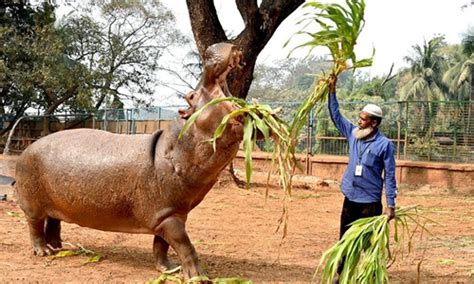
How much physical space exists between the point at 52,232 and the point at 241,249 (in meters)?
2.20

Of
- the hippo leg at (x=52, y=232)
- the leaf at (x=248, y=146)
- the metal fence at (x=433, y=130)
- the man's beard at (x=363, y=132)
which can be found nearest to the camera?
the leaf at (x=248, y=146)

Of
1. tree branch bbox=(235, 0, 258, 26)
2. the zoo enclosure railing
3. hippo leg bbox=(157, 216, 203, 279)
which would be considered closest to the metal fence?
the zoo enclosure railing

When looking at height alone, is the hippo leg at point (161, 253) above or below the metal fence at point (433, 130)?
below

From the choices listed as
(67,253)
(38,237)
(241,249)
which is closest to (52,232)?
(38,237)

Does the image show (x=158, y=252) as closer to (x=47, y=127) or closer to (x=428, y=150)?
(x=428, y=150)

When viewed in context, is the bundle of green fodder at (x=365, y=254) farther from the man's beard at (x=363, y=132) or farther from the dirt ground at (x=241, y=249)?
the dirt ground at (x=241, y=249)

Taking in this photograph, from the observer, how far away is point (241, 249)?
24.3ft

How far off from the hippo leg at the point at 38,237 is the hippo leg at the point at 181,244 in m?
1.63

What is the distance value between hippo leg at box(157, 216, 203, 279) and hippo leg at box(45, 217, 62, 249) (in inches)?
69.2

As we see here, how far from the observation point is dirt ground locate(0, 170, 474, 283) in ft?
19.0

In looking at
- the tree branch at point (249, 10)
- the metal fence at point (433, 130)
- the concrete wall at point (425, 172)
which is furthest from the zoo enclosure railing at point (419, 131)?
the tree branch at point (249, 10)

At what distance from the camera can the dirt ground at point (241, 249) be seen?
5.80 metres

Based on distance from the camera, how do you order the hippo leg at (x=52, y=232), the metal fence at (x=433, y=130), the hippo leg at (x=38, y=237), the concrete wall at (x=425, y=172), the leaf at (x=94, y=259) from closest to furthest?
the leaf at (x=94, y=259)
the hippo leg at (x=38, y=237)
the hippo leg at (x=52, y=232)
the concrete wall at (x=425, y=172)
the metal fence at (x=433, y=130)

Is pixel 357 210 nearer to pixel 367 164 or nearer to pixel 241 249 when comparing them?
pixel 367 164
